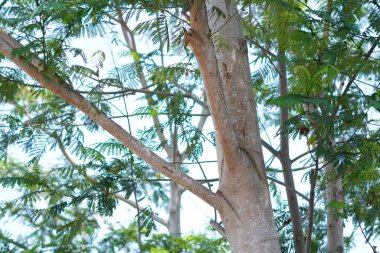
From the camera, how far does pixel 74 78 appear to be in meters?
2.60

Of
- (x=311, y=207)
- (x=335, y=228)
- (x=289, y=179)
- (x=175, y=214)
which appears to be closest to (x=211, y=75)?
(x=311, y=207)

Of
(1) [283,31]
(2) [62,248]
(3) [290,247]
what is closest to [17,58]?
Answer: (1) [283,31]

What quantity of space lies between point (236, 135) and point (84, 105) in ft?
1.87

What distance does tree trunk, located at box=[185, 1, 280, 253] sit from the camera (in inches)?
79.0

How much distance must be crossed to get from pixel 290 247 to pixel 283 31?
119 centimetres

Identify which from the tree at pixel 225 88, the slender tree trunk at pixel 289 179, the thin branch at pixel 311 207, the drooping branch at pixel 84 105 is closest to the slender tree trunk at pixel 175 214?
the tree at pixel 225 88

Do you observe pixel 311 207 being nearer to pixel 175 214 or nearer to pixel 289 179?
pixel 289 179

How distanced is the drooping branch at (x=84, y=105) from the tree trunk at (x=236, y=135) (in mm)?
85

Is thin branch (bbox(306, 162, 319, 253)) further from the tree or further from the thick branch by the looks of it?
the thick branch

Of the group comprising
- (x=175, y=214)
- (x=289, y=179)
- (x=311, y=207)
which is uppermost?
(x=175, y=214)

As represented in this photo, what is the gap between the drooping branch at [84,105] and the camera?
7.14 feet

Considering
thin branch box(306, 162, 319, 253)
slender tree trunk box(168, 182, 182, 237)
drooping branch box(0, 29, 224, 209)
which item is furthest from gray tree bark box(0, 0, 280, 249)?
slender tree trunk box(168, 182, 182, 237)

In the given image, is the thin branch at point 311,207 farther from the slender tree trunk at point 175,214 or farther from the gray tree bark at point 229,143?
the slender tree trunk at point 175,214

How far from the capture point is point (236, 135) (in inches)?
95.9
